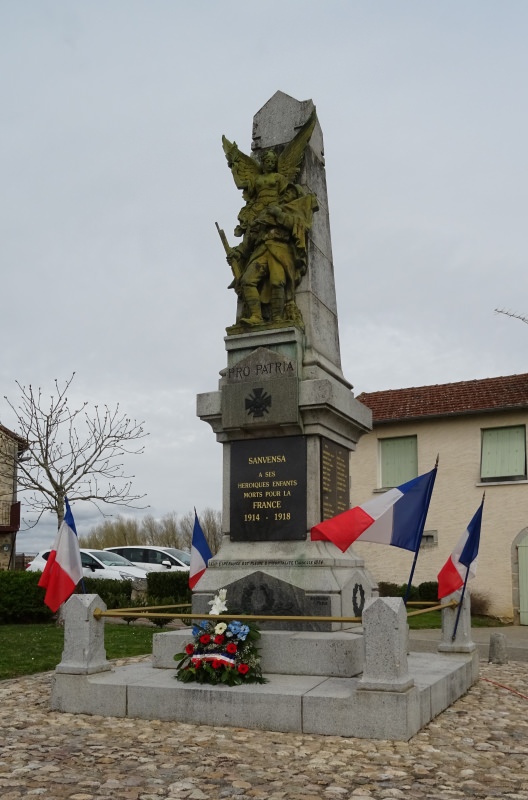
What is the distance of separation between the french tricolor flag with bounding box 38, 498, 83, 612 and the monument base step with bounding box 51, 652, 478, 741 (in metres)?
1.04

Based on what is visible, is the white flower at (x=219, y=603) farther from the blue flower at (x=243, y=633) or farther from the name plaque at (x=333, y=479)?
the name plaque at (x=333, y=479)

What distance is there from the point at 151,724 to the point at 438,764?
8.67 feet

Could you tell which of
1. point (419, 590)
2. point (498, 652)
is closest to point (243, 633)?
point (498, 652)

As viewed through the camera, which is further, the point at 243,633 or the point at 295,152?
the point at 295,152

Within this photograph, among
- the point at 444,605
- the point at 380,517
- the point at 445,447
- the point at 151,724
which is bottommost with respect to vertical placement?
the point at 151,724

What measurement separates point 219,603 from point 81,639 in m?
1.41

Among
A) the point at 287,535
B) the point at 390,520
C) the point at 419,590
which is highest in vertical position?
the point at 390,520

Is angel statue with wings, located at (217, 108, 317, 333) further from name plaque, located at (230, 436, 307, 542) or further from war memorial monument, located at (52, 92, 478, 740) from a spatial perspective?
name plaque, located at (230, 436, 307, 542)

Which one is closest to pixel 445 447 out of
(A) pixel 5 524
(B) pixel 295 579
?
(B) pixel 295 579

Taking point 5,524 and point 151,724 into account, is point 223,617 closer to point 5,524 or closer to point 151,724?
point 151,724

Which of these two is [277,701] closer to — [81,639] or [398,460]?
[81,639]

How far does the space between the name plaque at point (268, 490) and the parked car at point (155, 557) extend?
52.3 feet

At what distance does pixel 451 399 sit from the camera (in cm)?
2322

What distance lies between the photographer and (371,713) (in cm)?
664
